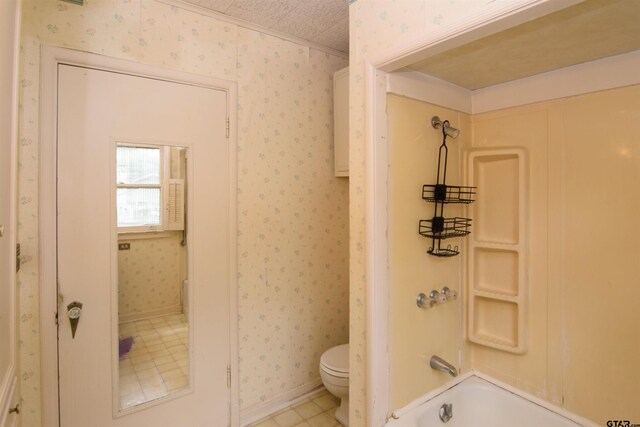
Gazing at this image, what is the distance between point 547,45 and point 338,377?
190cm

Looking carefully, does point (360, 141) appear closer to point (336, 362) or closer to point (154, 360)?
point (336, 362)

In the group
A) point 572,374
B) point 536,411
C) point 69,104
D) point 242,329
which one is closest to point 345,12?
point 69,104

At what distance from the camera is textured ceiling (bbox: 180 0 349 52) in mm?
1794

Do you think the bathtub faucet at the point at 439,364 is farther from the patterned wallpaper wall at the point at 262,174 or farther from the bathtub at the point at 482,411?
the patterned wallpaper wall at the point at 262,174

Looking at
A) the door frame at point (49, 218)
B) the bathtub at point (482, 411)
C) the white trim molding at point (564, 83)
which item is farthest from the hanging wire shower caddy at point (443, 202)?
the door frame at point (49, 218)

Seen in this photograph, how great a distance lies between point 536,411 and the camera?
156cm

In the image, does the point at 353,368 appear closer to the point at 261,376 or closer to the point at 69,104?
the point at 261,376

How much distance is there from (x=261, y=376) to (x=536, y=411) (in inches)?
59.0

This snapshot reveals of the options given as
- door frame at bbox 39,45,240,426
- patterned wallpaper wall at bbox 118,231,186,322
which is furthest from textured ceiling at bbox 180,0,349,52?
patterned wallpaper wall at bbox 118,231,186,322

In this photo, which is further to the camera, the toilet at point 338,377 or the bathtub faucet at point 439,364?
the toilet at point 338,377

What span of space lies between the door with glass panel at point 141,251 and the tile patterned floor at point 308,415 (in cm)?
34

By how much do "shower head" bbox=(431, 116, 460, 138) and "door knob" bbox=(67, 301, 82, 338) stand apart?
190cm

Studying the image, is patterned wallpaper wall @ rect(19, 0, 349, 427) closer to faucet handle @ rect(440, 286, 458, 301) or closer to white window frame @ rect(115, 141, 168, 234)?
white window frame @ rect(115, 141, 168, 234)

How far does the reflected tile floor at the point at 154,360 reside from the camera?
1.69 m
